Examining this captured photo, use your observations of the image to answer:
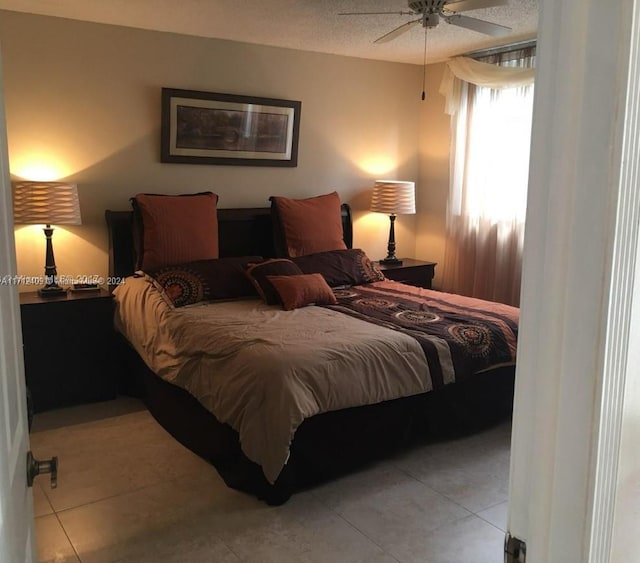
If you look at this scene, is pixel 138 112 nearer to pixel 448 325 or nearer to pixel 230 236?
pixel 230 236

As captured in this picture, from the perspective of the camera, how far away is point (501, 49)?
4.61 m

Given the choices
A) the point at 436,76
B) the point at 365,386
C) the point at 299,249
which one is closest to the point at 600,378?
the point at 365,386

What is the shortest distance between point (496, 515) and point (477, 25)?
243 centimetres

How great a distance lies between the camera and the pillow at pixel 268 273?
371cm

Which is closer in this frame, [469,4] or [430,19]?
[469,4]

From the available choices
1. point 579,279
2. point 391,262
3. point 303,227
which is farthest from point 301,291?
point 579,279

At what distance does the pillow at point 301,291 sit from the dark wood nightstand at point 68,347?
3.51ft

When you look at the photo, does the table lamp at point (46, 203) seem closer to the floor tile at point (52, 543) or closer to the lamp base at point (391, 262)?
the floor tile at point (52, 543)

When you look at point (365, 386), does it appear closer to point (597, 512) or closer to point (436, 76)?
point (597, 512)

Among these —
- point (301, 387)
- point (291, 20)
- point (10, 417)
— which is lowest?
point (301, 387)

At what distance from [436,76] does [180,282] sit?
306cm

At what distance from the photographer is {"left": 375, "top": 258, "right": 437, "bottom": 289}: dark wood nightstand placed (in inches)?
195

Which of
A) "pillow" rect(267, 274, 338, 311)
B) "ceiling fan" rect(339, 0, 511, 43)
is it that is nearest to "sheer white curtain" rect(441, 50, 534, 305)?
"ceiling fan" rect(339, 0, 511, 43)

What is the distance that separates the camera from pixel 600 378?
2.47 feet
